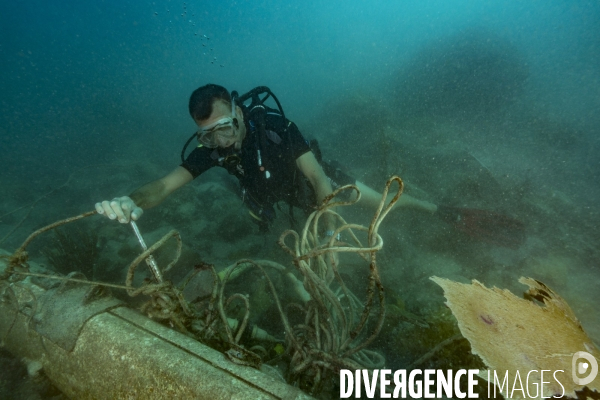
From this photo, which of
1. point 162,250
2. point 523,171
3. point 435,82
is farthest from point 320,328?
point 435,82

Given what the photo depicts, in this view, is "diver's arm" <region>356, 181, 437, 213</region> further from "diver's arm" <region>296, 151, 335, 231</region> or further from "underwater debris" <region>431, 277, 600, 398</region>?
"underwater debris" <region>431, 277, 600, 398</region>

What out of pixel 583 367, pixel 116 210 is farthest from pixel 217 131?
pixel 583 367

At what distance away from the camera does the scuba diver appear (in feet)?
A: 12.9

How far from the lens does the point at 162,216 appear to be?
7809 millimetres

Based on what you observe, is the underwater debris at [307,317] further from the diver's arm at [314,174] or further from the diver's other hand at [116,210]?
the diver's arm at [314,174]

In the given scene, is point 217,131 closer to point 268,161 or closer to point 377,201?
point 268,161

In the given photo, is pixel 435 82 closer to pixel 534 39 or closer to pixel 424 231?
pixel 424 231

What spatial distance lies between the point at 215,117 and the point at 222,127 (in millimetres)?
198

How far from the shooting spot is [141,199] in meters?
3.55

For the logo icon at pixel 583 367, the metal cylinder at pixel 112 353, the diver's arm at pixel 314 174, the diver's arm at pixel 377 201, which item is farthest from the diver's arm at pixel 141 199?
the diver's arm at pixel 377 201

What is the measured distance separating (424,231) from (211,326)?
5333mm

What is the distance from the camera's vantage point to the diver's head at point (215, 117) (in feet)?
12.8

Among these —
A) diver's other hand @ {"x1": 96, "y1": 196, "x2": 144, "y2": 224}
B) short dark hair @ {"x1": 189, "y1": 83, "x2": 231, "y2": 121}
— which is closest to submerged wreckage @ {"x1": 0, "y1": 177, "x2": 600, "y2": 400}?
diver's other hand @ {"x1": 96, "y1": 196, "x2": 144, "y2": 224}

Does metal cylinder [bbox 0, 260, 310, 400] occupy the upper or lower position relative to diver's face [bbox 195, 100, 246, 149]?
lower
